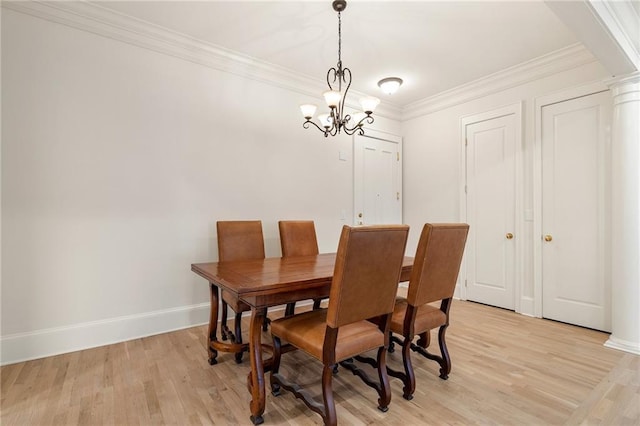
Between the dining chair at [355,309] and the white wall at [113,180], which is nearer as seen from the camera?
the dining chair at [355,309]

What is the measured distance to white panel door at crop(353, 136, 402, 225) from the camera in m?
4.35

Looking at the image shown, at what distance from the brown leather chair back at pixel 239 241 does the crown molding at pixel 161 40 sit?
5.53ft

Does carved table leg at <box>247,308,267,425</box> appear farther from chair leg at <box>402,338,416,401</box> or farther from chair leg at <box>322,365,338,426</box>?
chair leg at <box>402,338,416,401</box>

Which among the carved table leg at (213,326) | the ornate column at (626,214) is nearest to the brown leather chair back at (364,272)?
the carved table leg at (213,326)

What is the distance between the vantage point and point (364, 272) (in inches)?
60.7

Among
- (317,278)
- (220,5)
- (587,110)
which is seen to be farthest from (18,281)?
(587,110)

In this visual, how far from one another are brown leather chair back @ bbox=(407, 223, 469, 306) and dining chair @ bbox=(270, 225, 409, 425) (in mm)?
191

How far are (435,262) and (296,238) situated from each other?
1582 mm

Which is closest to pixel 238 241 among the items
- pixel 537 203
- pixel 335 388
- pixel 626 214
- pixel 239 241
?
pixel 239 241

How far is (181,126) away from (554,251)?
401 centimetres

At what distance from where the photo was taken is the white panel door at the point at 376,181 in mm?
4352

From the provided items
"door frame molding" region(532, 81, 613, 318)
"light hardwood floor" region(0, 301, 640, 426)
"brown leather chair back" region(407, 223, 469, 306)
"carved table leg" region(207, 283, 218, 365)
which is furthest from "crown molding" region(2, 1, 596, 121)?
"light hardwood floor" region(0, 301, 640, 426)

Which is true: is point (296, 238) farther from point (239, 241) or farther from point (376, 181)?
point (376, 181)

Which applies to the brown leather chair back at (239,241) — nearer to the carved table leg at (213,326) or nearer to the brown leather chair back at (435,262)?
the carved table leg at (213,326)
